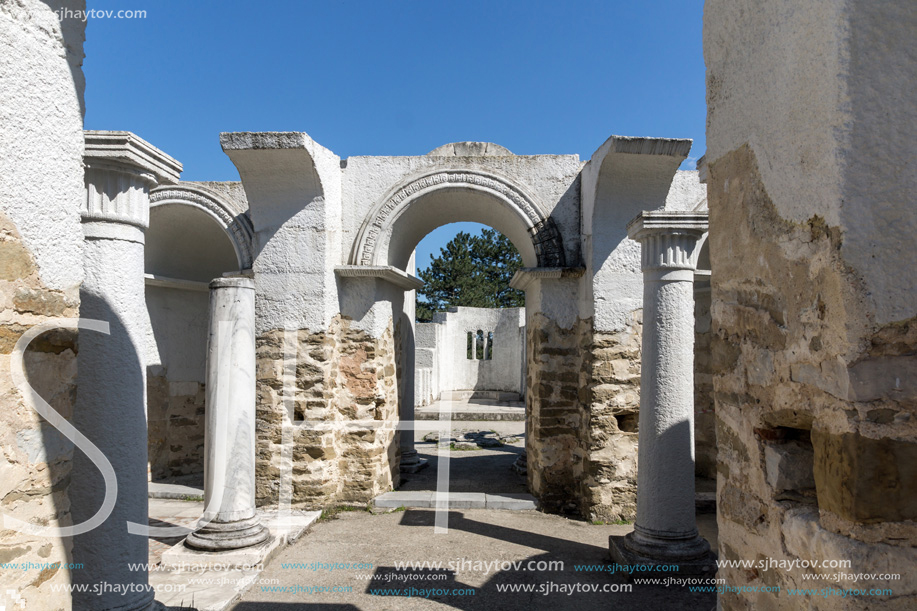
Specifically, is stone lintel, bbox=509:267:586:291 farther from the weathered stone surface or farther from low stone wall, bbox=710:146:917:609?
the weathered stone surface

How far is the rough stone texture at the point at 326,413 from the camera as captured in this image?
6.47 metres

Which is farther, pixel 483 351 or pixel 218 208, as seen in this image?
pixel 483 351

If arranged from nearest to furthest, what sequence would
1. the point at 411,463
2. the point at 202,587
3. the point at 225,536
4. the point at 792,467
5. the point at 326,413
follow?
the point at 792,467
the point at 202,587
the point at 225,536
the point at 326,413
the point at 411,463

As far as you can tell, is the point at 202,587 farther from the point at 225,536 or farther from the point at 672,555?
the point at 672,555

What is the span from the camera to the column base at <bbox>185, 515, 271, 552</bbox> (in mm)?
4805

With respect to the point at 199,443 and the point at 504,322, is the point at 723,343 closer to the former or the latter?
the point at 199,443

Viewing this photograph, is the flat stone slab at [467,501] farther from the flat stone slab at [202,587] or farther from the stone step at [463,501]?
the flat stone slab at [202,587]

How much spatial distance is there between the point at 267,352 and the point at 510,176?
11.8ft

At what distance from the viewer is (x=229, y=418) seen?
5.04 metres

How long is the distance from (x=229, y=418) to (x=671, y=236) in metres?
4.11

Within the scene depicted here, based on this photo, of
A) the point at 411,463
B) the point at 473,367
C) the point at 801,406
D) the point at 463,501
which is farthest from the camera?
the point at 473,367

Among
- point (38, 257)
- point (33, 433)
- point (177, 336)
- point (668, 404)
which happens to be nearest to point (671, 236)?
point (668, 404)

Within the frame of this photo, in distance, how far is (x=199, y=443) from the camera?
29.2 ft

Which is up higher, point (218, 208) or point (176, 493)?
point (218, 208)
